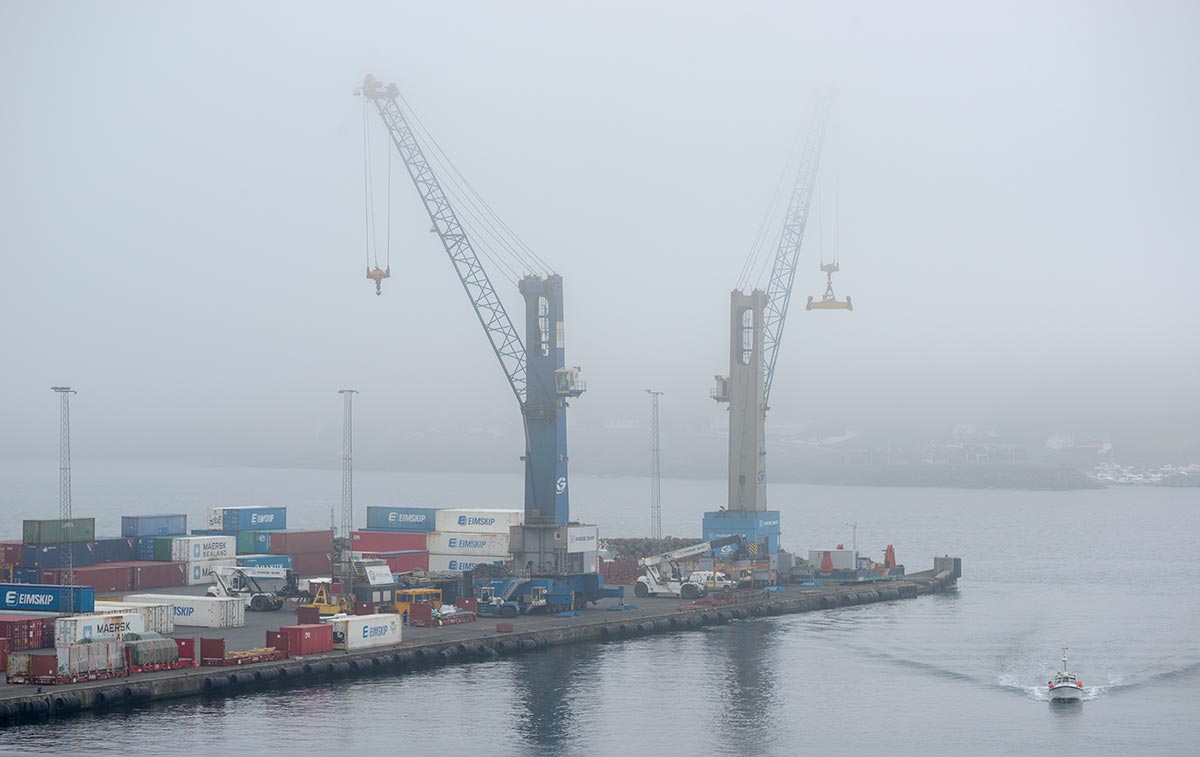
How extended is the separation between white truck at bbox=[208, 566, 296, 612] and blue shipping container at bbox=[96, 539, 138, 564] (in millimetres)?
10841

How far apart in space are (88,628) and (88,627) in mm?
31

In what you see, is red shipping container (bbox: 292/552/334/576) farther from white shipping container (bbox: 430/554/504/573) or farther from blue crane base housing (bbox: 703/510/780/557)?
blue crane base housing (bbox: 703/510/780/557)

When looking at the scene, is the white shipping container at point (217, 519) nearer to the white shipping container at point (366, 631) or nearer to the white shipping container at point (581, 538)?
the white shipping container at point (581, 538)

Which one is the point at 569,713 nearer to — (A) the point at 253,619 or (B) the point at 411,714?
(B) the point at 411,714

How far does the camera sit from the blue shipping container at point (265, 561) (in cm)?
7200

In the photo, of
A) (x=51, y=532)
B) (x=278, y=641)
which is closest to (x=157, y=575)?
(x=51, y=532)

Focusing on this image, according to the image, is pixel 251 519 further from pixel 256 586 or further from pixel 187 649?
pixel 187 649

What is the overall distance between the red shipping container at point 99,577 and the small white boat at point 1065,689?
4161 centimetres

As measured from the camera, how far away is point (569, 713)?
4447cm

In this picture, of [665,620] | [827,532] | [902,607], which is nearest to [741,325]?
[902,607]

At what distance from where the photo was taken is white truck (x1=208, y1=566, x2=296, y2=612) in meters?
61.8

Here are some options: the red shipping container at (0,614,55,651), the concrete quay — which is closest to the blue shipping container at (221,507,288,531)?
the concrete quay

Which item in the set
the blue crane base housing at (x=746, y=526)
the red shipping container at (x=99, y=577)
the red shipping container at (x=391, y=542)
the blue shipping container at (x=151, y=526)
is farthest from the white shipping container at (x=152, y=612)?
the blue crane base housing at (x=746, y=526)

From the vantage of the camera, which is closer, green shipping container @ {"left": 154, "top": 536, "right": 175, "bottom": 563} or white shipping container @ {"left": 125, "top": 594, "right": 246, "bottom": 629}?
white shipping container @ {"left": 125, "top": 594, "right": 246, "bottom": 629}
